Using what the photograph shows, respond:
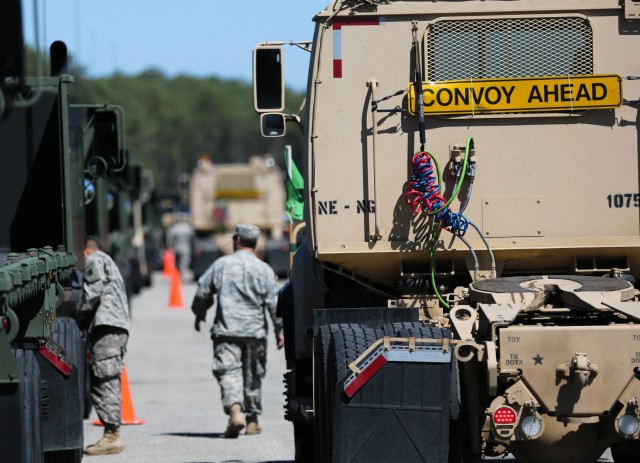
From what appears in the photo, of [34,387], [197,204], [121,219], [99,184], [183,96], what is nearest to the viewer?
[34,387]

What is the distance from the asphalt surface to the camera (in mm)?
11812

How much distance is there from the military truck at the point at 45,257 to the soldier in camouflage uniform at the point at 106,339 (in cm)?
16

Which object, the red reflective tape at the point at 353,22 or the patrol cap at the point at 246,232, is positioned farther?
the patrol cap at the point at 246,232

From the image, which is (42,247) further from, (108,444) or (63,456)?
(108,444)

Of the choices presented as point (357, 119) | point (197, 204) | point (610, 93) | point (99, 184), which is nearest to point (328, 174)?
point (357, 119)

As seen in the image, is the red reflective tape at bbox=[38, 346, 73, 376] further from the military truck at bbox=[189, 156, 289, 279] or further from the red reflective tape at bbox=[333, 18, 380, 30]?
the military truck at bbox=[189, 156, 289, 279]

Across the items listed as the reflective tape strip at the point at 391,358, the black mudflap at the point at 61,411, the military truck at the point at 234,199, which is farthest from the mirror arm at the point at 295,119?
the military truck at the point at 234,199

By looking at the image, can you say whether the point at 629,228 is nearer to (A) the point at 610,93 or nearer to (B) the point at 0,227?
(A) the point at 610,93

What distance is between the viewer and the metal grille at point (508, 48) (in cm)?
922

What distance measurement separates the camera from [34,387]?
8648 millimetres

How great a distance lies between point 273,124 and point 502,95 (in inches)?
56.5

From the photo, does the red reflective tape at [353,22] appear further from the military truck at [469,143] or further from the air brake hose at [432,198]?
the air brake hose at [432,198]

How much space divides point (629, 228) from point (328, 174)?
1.75 m

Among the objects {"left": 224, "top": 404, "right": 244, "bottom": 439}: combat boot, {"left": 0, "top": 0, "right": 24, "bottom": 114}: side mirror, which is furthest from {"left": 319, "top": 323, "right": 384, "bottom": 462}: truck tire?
{"left": 224, "top": 404, "right": 244, "bottom": 439}: combat boot
